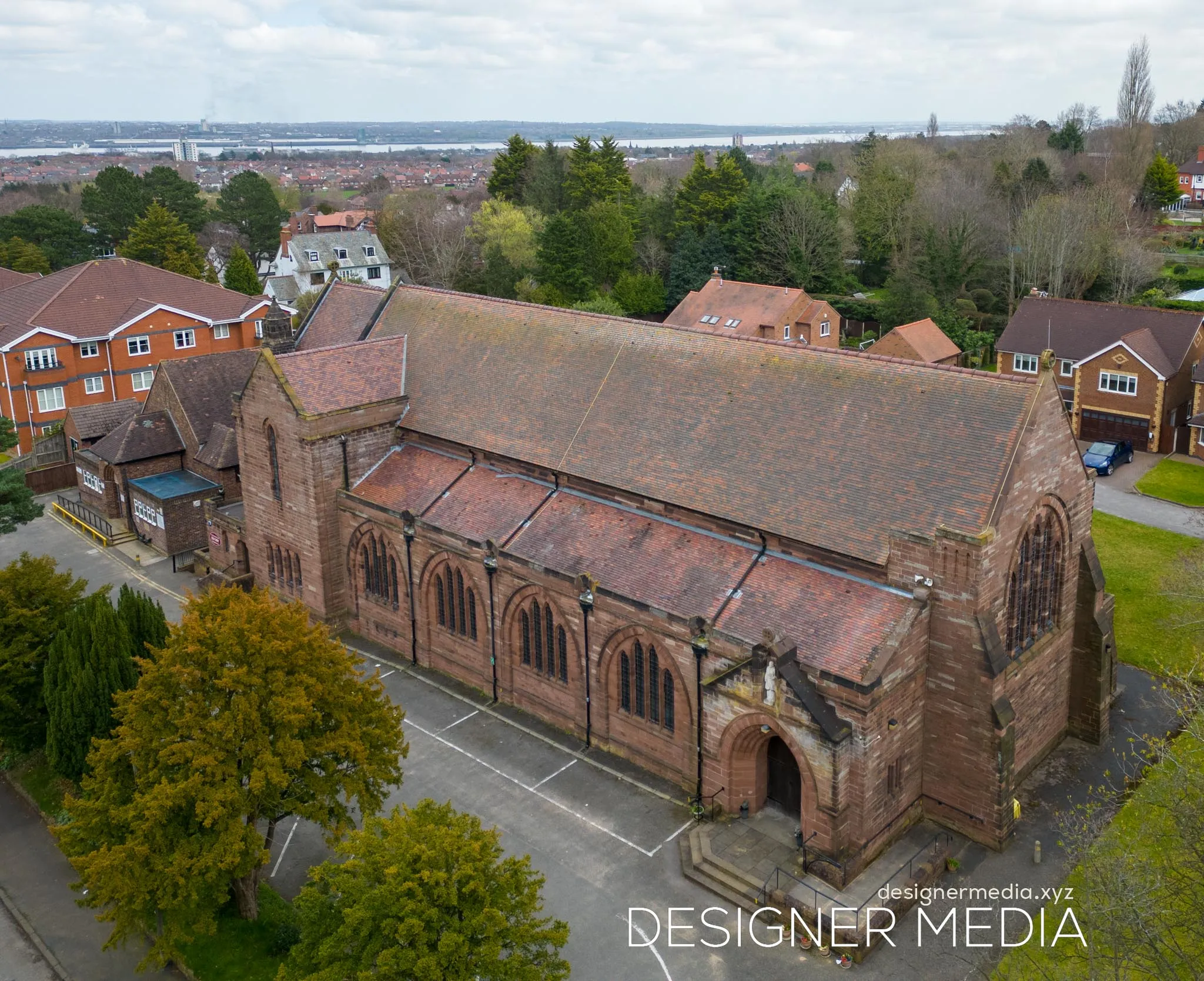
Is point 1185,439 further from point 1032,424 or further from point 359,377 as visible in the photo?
point 359,377

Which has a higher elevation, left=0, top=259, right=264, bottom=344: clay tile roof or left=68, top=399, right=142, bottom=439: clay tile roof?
left=0, top=259, right=264, bottom=344: clay tile roof

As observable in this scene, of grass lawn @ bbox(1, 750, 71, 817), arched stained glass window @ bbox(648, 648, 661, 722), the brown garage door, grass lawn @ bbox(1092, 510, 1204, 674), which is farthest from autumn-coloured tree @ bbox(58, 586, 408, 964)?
the brown garage door

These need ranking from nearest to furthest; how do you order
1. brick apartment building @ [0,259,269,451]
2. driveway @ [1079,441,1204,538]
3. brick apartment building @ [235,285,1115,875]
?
brick apartment building @ [235,285,1115,875] < driveway @ [1079,441,1204,538] < brick apartment building @ [0,259,269,451]

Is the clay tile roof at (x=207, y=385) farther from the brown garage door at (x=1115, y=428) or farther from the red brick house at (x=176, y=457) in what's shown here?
the brown garage door at (x=1115, y=428)

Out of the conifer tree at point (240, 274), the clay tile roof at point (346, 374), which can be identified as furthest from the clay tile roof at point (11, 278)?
the clay tile roof at point (346, 374)

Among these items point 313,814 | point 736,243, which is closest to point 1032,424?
point 313,814

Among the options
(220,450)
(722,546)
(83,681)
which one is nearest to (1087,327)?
(722,546)

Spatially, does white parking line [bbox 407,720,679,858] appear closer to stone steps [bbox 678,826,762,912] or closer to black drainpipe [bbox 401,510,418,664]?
stone steps [bbox 678,826,762,912]

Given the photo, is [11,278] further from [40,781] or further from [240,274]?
[40,781]
